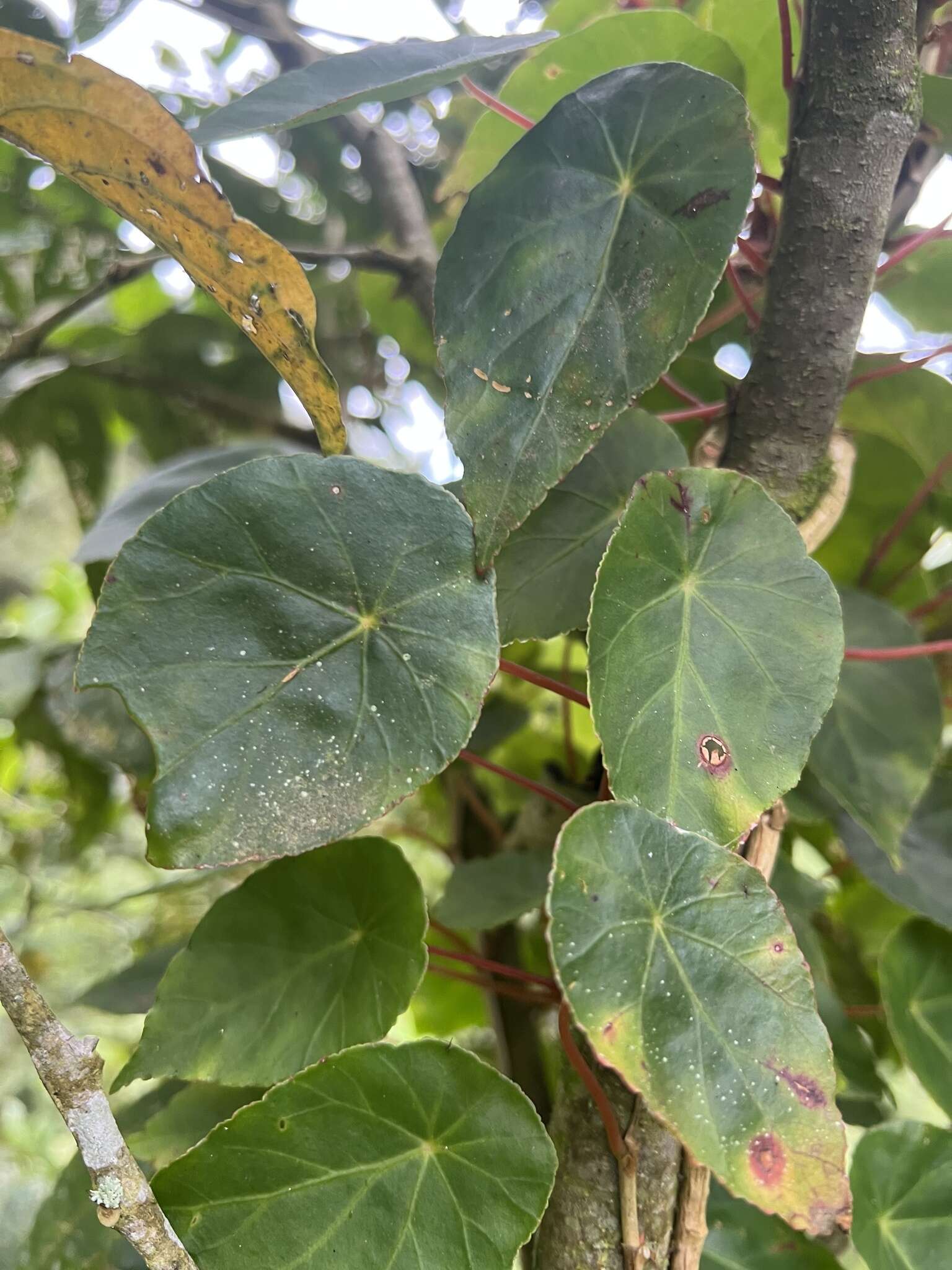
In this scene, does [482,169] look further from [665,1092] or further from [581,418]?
[665,1092]

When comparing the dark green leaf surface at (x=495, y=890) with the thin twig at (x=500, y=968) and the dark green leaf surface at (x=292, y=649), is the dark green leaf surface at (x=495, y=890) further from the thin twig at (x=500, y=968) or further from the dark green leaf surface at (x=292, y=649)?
the dark green leaf surface at (x=292, y=649)

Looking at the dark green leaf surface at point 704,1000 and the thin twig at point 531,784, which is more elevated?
the dark green leaf surface at point 704,1000

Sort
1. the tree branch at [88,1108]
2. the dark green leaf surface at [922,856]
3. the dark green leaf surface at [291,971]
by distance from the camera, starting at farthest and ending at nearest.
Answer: the dark green leaf surface at [922,856] < the dark green leaf surface at [291,971] < the tree branch at [88,1108]

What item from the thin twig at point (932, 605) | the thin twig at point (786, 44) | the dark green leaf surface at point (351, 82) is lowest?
the thin twig at point (932, 605)

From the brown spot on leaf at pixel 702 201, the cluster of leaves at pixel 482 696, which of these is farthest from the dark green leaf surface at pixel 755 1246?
the brown spot on leaf at pixel 702 201

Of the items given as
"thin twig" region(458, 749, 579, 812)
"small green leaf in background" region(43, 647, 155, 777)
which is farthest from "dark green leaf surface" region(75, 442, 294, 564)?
"thin twig" region(458, 749, 579, 812)

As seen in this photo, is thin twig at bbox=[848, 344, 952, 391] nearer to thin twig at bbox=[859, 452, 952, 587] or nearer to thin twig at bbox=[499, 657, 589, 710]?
thin twig at bbox=[859, 452, 952, 587]

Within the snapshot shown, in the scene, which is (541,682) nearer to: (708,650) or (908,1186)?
(708,650)
